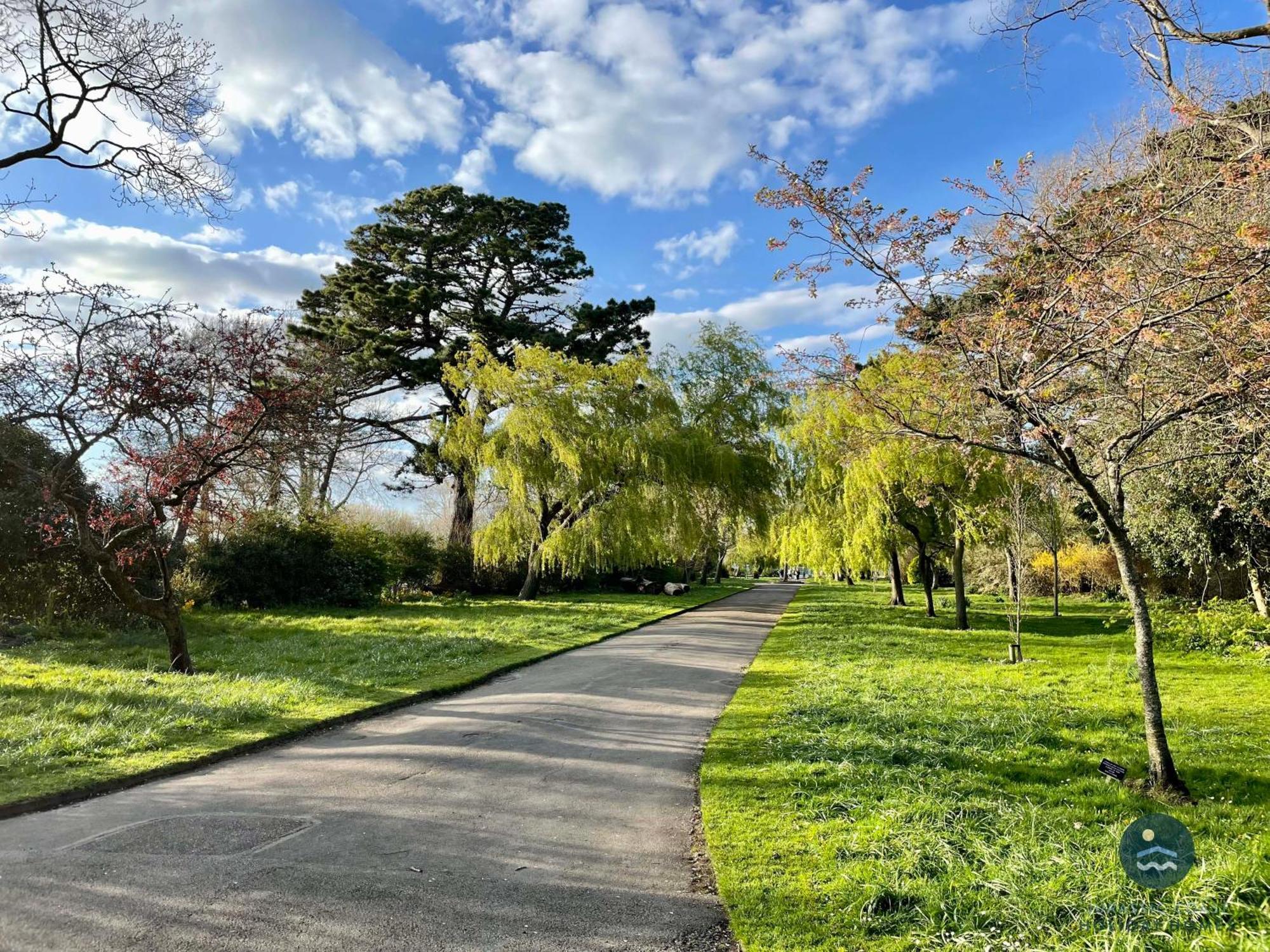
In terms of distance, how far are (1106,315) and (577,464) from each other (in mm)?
17888

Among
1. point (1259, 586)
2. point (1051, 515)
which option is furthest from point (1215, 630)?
point (1051, 515)

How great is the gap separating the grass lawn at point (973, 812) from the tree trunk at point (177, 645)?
8.45m

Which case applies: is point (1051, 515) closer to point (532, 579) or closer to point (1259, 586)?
point (1259, 586)

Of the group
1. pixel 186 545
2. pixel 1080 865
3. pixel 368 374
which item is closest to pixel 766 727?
pixel 1080 865

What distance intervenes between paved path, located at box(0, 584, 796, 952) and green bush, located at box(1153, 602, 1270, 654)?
1279 centimetres

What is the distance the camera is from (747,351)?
99.0ft

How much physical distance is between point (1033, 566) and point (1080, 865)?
1290 inches

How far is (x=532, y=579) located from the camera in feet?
80.5

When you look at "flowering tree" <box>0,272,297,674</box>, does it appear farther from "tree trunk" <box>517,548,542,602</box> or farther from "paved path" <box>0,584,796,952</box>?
"tree trunk" <box>517,548,542,602</box>

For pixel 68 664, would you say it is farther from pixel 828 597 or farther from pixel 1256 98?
pixel 828 597

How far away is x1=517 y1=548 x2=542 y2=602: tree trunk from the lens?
868 inches

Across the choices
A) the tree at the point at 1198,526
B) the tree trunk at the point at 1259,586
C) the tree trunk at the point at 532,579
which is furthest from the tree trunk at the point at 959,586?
the tree trunk at the point at 532,579

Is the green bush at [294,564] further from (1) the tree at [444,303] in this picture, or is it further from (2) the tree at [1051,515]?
(2) the tree at [1051,515]

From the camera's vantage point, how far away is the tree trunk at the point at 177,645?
10.7m
